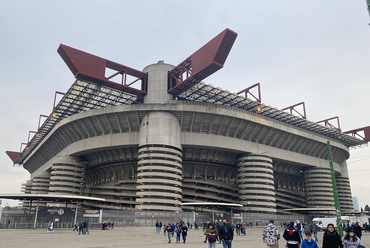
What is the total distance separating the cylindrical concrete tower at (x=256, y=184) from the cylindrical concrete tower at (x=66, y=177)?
125 feet

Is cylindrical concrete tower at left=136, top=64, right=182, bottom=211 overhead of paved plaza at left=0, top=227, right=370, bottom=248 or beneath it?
overhead

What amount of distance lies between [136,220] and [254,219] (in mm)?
22519

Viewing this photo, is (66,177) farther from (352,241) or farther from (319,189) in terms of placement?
(352,241)

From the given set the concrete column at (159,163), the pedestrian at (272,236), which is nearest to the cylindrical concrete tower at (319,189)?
the concrete column at (159,163)

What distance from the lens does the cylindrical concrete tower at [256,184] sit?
226 feet

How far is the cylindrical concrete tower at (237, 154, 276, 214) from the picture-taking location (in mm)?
69000

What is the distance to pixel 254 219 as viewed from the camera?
5797 centimetres

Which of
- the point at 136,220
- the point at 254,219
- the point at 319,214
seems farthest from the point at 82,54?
the point at 319,214

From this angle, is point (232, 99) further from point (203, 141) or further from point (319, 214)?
→ point (319, 214)

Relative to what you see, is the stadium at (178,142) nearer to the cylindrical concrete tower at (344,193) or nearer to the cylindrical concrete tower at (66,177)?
the cylindrical concrete tower at (66,177)

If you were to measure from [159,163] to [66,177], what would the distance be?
88.0 ft

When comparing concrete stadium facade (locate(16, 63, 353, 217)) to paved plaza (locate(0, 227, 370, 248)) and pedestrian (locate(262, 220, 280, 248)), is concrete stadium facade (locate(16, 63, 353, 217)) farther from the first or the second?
pedestrian (locate(262, 220, 280, 248))

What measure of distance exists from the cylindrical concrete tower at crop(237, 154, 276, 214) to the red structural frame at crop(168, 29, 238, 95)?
81.9ft

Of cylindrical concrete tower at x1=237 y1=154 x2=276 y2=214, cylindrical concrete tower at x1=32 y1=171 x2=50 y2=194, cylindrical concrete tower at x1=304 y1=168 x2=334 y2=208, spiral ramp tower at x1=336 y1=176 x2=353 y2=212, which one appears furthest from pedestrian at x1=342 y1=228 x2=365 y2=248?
spiral ramp tower at x1=336 y1=176 x2=353 y2=212
